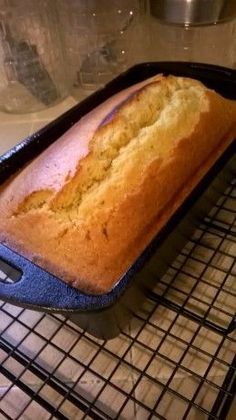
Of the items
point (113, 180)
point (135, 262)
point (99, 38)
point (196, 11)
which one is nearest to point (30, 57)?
point (99, 38)

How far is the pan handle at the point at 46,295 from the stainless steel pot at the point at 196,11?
24.7 inches

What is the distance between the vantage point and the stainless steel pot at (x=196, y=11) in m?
0.85

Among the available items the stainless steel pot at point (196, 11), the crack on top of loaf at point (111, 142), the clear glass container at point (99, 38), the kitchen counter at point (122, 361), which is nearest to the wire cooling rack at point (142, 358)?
the kitchen counter at point (122, 361)

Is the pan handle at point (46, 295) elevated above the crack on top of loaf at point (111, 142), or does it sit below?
below

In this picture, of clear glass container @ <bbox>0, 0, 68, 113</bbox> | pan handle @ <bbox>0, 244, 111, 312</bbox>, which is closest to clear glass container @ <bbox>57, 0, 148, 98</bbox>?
clear glass container @ <bbox>0, 0, 68, 113</bbox>

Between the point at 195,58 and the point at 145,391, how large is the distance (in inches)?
33.3

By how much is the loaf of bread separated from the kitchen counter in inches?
4.5

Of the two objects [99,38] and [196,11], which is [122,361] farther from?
[99,38]

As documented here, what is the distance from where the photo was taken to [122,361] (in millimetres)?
572

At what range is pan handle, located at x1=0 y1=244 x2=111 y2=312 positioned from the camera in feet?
1.54

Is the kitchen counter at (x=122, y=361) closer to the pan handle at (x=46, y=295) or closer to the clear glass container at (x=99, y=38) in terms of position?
the pan handle at (x=46, y=295)

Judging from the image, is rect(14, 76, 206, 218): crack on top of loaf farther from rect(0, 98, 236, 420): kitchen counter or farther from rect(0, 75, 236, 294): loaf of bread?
rect(0, 98, 236, 420): kitchen counter

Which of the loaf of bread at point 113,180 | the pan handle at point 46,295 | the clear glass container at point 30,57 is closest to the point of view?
the pan handle at point 46,295

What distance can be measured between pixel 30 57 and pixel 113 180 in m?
0.58
